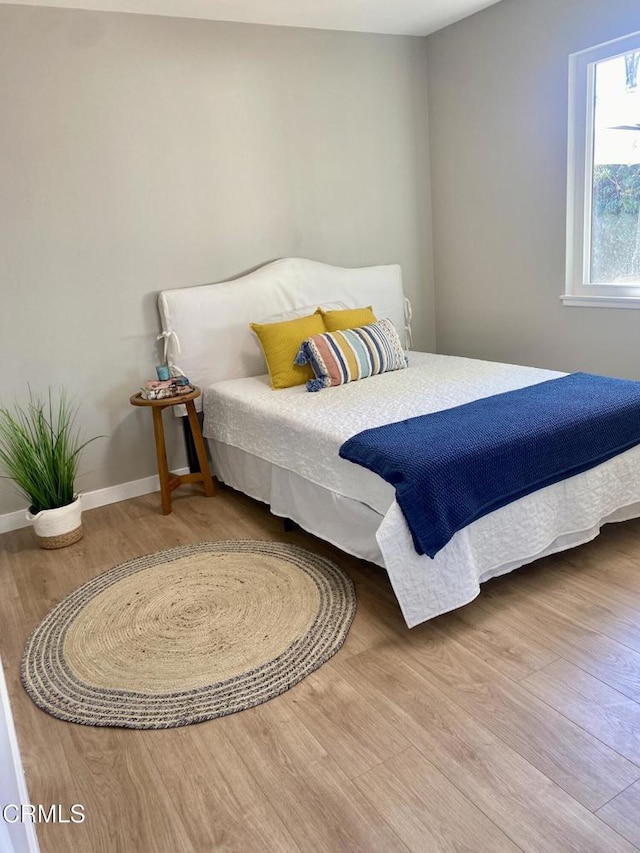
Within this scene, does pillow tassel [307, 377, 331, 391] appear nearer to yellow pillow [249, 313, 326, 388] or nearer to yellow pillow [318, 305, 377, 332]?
yellow pillow [249, 313, 326, 388]

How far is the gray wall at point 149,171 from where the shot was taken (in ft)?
10.3

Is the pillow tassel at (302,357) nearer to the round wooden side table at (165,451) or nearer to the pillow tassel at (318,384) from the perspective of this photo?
the pillow tassel at (318,384)

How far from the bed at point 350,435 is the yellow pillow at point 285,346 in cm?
10

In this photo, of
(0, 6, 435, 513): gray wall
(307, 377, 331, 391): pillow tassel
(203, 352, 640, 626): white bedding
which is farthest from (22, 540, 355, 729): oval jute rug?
(0, 6, 435, 513): gray wall

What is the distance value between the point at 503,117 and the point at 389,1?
883mm

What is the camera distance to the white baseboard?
11.0ft

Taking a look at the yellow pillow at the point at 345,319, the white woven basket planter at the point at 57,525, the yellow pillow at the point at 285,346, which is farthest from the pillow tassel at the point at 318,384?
the white woven basket planter at the point at 57,525

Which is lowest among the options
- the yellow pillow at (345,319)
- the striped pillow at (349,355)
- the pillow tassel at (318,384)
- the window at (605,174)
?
the pillow tassel at (318,384)

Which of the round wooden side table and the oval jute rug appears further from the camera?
the round wooden side table

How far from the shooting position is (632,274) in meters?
3.38

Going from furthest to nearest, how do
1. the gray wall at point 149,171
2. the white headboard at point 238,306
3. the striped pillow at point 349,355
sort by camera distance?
the white headboard at point 238,306, the striped pillow at point 349,355, the gray wall at point 149,171

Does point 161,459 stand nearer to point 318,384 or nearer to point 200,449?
point 200,449

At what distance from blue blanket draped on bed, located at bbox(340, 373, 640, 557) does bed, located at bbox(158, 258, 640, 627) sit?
0.06m

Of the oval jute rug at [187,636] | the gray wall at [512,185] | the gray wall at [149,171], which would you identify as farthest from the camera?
the gray wall at [512,185]
